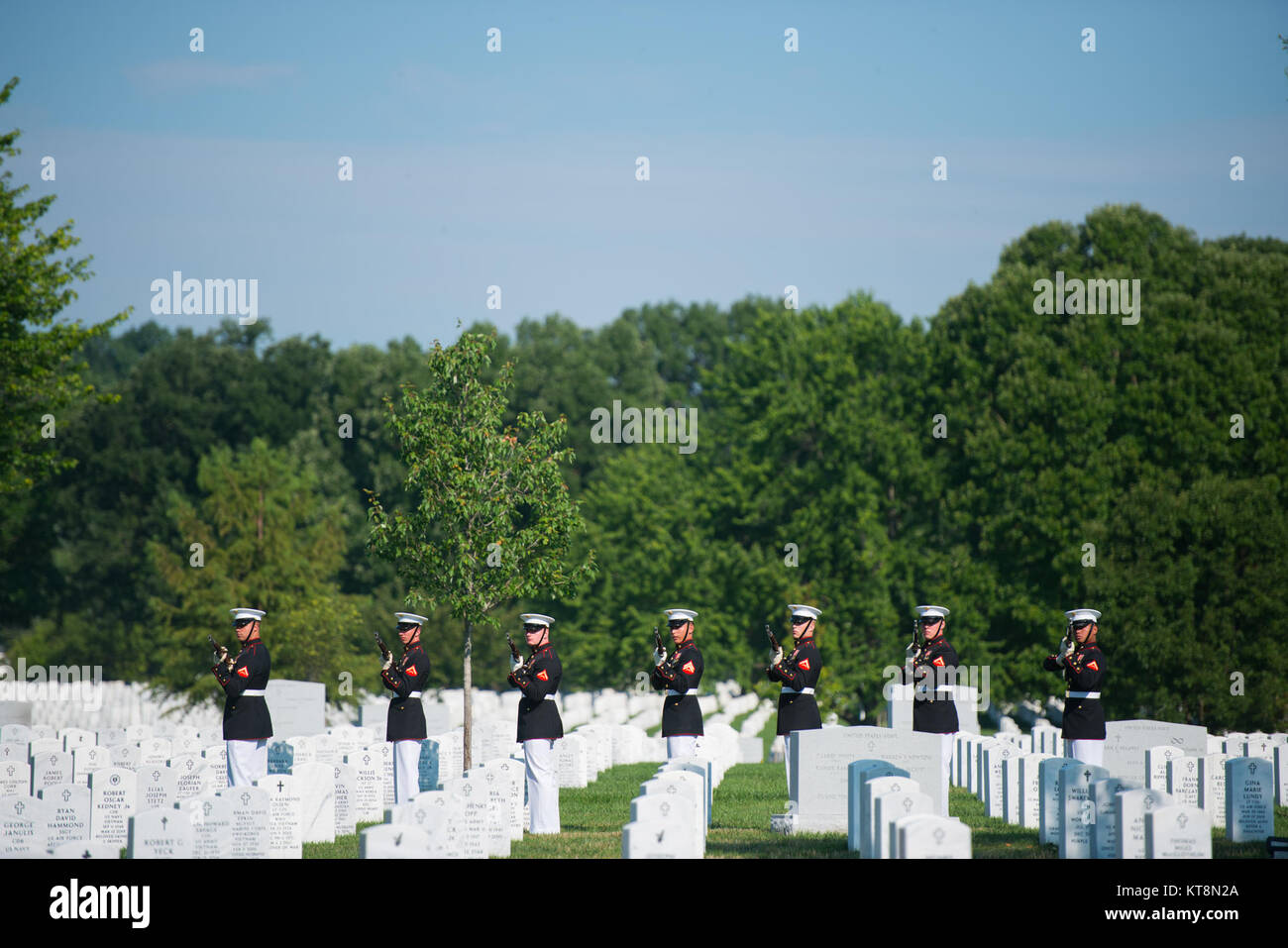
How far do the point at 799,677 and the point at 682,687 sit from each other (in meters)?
1.25

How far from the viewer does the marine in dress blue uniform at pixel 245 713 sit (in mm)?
14281

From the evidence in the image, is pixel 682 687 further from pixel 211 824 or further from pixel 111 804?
pixel 111 804

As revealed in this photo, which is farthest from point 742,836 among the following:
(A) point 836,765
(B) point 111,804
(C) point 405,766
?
(B) point 111,804

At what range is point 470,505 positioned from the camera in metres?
19.1

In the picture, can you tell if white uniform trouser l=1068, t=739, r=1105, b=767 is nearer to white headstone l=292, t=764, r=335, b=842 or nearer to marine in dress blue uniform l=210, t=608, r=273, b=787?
white headstone l=292, t=764, r=335, b=842

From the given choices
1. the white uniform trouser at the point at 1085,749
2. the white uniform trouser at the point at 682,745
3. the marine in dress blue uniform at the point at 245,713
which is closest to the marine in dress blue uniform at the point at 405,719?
the marine in dress blue uniform at the point at 245,713

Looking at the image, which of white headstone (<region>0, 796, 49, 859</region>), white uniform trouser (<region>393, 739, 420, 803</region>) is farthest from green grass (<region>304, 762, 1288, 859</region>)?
white headstone (<region>0, 796, 49, 859</region>)

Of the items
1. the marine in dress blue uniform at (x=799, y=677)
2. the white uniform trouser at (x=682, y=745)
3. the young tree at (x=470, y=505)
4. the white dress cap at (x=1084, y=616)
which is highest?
the young tree at (x=470, y=505)

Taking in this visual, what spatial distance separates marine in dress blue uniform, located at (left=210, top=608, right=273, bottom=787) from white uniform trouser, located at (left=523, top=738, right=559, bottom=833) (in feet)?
8.56

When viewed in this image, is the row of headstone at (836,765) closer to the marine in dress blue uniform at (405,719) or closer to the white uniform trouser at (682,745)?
the white uniform trouser at (682,745)

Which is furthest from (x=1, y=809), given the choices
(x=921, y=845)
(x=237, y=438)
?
(x=237, y=438)

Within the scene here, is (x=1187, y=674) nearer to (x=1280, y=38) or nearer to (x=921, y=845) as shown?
(x=1280, y=38)

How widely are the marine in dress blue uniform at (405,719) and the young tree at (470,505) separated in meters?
3.80
